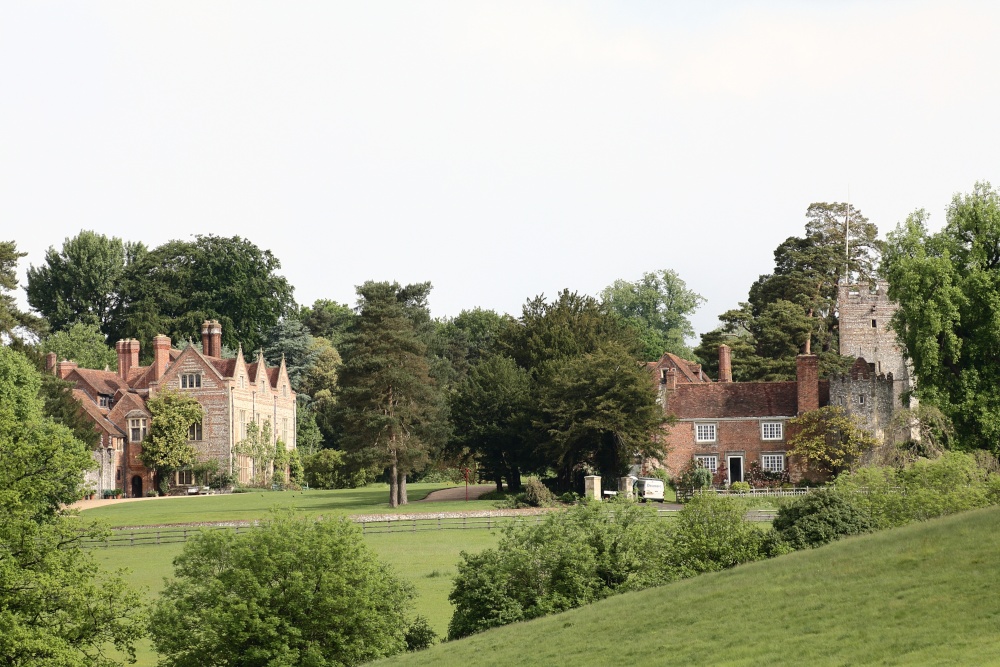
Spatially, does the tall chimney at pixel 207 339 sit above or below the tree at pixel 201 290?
below

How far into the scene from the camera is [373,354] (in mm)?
64562

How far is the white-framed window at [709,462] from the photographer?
68312mm

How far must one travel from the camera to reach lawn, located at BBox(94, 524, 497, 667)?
34094 millimetres

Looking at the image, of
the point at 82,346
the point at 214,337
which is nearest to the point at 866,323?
the point at 214,337

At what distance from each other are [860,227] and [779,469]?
3376 centimetres

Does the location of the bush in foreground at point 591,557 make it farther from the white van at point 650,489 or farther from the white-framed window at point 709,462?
the white-framed window at point 709,462

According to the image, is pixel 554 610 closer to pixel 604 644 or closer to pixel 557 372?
pixel 604 644

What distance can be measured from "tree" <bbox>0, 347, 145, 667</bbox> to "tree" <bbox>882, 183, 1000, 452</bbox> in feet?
109

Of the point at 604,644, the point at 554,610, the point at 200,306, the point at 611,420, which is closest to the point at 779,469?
the point at 611,420

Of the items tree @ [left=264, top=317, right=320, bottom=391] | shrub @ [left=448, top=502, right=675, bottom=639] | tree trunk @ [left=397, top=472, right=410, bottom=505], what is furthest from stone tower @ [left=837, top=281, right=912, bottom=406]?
tree @ [left=264, top=317, right=320, bottom=391]

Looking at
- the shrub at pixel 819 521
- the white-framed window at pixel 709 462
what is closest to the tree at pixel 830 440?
the white-framed window at pixel 709 462

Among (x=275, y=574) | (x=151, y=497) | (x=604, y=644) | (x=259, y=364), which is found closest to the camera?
(x=604, y=644)

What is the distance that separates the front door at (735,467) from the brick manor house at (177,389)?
34458 mm

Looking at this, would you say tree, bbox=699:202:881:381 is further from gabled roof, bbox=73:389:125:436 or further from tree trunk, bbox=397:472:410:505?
gabled roof, bbox=73:389:125:436
